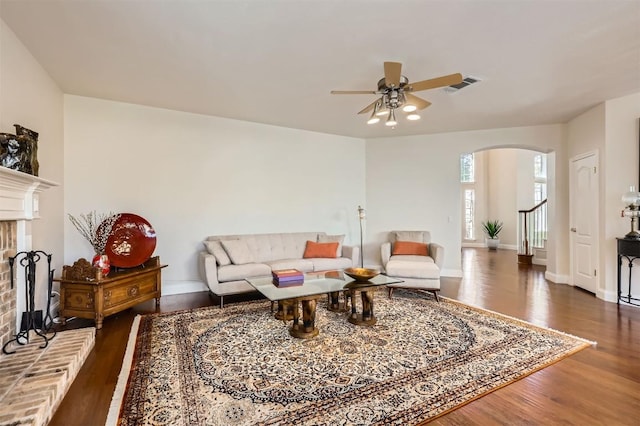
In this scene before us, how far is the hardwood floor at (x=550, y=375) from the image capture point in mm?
1776

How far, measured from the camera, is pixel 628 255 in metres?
3.79

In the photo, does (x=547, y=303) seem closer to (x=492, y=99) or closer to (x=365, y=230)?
(x=492, y=99)

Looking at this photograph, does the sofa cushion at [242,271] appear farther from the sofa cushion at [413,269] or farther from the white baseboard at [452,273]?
the white baseboard at [452,273]

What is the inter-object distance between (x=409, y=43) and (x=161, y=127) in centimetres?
352

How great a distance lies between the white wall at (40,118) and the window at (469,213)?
417 inches

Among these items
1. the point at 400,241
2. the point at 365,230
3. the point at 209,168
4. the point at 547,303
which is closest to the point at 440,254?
the point at 400,241

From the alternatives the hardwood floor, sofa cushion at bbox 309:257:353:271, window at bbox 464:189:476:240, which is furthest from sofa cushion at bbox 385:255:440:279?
window at bbox 464:189:476:240

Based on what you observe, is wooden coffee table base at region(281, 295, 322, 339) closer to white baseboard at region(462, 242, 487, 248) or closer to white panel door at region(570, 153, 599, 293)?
Answer: white panel door at region(570, 153, 599, 293)

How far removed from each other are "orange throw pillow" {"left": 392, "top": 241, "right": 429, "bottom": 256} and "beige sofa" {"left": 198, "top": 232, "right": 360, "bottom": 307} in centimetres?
76

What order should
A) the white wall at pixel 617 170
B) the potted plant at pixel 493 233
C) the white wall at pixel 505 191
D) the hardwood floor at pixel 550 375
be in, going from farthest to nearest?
the potted plant at pixel 493 233 < the white wall at pixel 505 191 < the white wall at pixel 617 170 < the hardwood floor at pixel 550 375

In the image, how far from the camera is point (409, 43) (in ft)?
8.54

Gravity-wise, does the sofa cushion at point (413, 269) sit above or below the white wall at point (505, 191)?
below

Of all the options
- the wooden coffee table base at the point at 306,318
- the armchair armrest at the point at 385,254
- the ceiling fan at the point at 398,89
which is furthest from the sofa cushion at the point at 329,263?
the ceiling fan at the point at 398,89

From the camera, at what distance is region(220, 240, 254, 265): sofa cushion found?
423 centimetres
